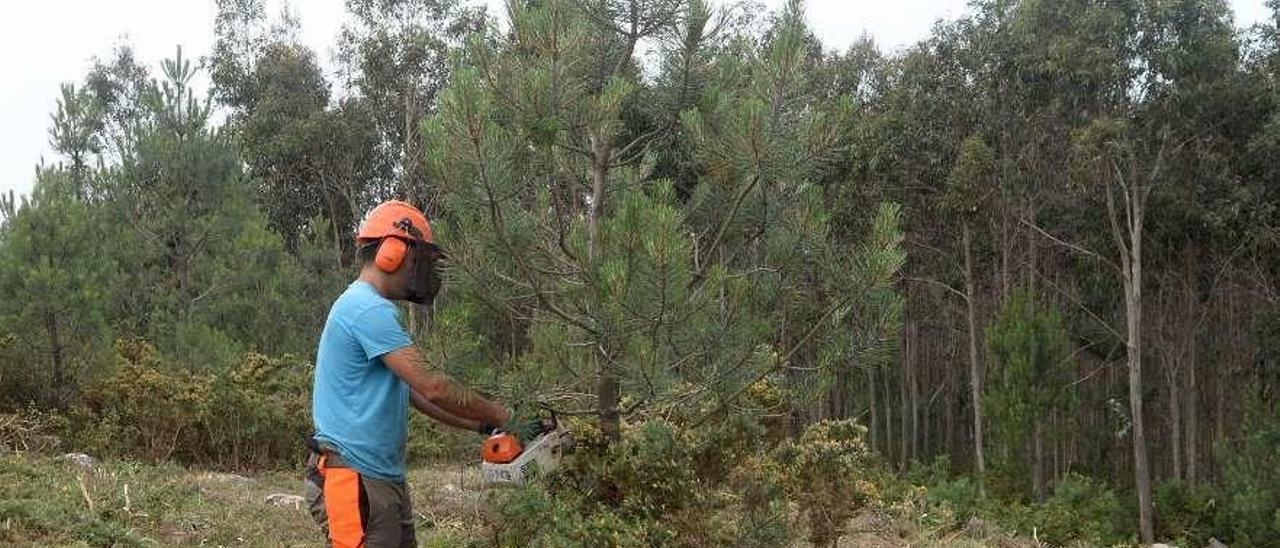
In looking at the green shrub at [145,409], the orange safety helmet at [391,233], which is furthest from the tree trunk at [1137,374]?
the orange safety helmet at [391,233]

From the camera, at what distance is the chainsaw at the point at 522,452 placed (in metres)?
3.96

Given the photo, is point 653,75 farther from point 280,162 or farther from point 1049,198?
point 280,162

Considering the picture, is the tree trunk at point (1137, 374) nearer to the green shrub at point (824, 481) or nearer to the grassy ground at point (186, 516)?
the grassy ground at point (186, 516)

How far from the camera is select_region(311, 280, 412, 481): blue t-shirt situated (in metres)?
3.44

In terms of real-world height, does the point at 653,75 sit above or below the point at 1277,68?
below

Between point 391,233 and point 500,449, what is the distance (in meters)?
0.82

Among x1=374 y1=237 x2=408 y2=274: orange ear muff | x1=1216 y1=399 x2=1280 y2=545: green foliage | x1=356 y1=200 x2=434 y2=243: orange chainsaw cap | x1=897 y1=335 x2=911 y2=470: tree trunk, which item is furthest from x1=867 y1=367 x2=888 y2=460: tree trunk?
x1=374 y1=237 x2=408 y2=274: orange ear muff

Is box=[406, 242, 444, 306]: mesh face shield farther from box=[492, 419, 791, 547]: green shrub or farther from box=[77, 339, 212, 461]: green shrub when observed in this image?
box=[77, 339, 212, 461]: green shrub

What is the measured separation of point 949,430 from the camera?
24703 mm

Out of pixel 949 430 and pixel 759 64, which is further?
pixel 949 430

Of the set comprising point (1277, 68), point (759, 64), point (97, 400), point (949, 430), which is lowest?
point (949, 430)

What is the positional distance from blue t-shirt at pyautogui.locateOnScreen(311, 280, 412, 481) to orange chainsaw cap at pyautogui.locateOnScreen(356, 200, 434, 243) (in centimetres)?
17

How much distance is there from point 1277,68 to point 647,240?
47.4ft

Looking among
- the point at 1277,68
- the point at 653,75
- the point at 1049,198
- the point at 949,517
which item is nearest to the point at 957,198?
the point at 1049,198
